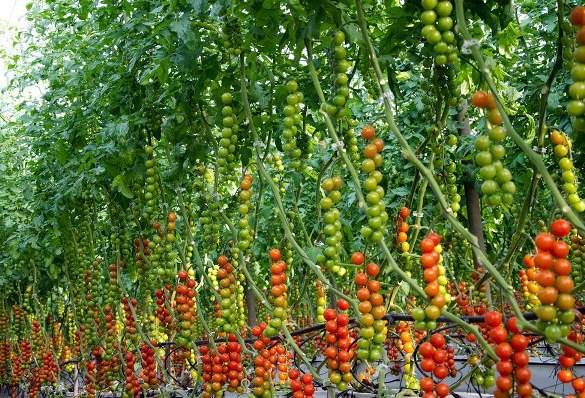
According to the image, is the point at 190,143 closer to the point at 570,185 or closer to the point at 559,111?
the point at 570,185

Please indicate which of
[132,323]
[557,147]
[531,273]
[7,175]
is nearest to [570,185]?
[557,147]

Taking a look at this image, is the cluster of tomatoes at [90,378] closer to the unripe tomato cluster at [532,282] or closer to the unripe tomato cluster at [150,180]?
the unripe tomato cluster at [150,180]

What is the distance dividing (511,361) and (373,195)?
1.72ft

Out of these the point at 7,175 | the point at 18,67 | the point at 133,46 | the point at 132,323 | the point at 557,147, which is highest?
the point at 18,67

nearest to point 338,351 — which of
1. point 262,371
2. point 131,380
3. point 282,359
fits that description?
point 262,371

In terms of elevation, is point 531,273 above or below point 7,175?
below

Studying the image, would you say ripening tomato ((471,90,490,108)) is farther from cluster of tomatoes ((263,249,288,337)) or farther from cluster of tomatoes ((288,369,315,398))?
cluster of tomatoes ((288,369,315,398))

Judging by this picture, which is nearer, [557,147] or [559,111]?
[557,147]

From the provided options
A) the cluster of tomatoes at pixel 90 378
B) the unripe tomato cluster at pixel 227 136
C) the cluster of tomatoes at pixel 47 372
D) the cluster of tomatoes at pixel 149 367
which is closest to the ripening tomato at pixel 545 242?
the unripe tomato cluster at pixel 227 136

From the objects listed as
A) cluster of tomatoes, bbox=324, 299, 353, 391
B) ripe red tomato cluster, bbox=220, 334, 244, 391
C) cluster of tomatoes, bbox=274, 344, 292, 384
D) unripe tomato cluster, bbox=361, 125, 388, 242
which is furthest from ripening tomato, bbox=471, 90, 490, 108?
cluster of tomatoes, bbox=274, 344, 292, 384

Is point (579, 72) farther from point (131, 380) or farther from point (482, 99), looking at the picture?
point (131, 380)

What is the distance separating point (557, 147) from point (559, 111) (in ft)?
8.24

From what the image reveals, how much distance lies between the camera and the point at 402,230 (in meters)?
1.99

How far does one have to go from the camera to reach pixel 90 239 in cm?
446
